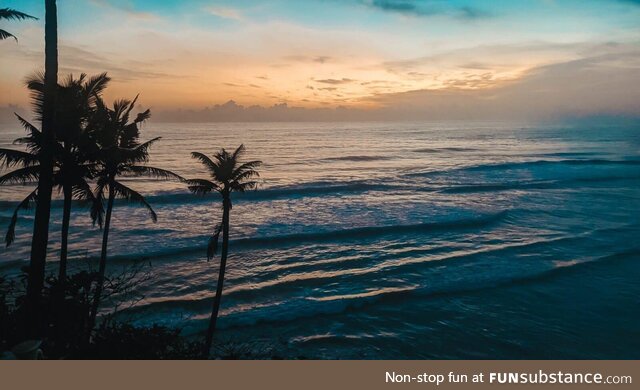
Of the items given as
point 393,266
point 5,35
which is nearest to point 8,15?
point 5,35

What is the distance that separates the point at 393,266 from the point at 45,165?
19.0 meters

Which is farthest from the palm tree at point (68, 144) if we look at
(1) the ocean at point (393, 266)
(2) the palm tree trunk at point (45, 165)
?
(1) the ocean at point (393, 266)

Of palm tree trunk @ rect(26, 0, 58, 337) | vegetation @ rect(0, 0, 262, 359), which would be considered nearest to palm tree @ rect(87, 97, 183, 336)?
vegetation @ rect(0, 0, 262, 359)

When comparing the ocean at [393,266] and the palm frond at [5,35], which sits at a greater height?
the palm frond at [5,35]

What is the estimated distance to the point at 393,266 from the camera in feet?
82.0

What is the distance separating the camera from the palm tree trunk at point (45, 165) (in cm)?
1205

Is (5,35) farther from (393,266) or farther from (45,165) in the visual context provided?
(393,266)

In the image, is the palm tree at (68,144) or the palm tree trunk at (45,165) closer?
the palm tree trunk at (45,165)

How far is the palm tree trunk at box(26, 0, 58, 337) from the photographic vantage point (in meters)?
12.0

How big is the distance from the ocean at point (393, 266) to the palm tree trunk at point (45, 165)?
399 centimetres

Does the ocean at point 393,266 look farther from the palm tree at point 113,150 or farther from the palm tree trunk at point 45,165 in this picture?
the palm tree trunk at point 45,165
